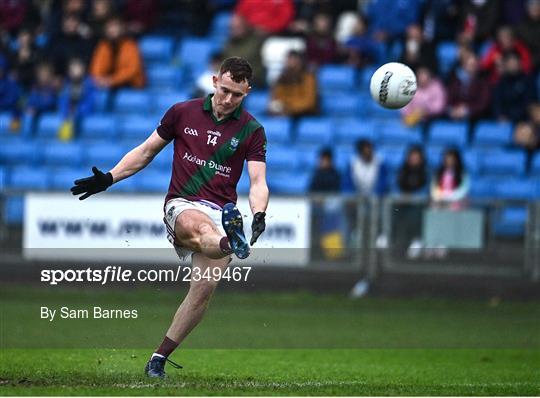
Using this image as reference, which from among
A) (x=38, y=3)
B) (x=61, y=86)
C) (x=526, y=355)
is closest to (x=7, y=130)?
(x=61, y=86)

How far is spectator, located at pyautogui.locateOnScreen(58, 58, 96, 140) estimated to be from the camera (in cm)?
2280

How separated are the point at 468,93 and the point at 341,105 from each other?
7.44 ft

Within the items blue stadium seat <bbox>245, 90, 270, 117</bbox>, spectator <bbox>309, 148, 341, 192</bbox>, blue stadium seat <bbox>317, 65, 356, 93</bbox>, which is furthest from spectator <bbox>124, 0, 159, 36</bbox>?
spectator <bbox>309, 148, 341, 192</bbox>

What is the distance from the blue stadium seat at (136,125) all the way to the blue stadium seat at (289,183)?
104 inches

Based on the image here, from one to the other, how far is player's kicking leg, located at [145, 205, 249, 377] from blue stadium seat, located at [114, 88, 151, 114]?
43.1 ft

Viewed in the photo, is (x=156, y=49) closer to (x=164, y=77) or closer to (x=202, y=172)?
(x=164, y=77)

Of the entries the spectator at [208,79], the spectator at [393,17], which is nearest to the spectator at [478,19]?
the spectator at [393,17]

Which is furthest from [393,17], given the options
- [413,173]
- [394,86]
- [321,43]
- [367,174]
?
[394,86]

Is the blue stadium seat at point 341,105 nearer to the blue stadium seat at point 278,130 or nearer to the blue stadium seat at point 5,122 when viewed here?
the blue stadium seat at point 278,130

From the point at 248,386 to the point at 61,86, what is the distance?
47.9 feet

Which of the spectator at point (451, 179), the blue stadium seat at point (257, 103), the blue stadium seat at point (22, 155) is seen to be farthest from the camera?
the blue stadium seat at point (22, 155)

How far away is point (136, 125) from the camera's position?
885 inches

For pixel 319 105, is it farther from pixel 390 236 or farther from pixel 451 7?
pixel 390 236

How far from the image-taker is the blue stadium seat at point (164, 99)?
2272 centimetres
